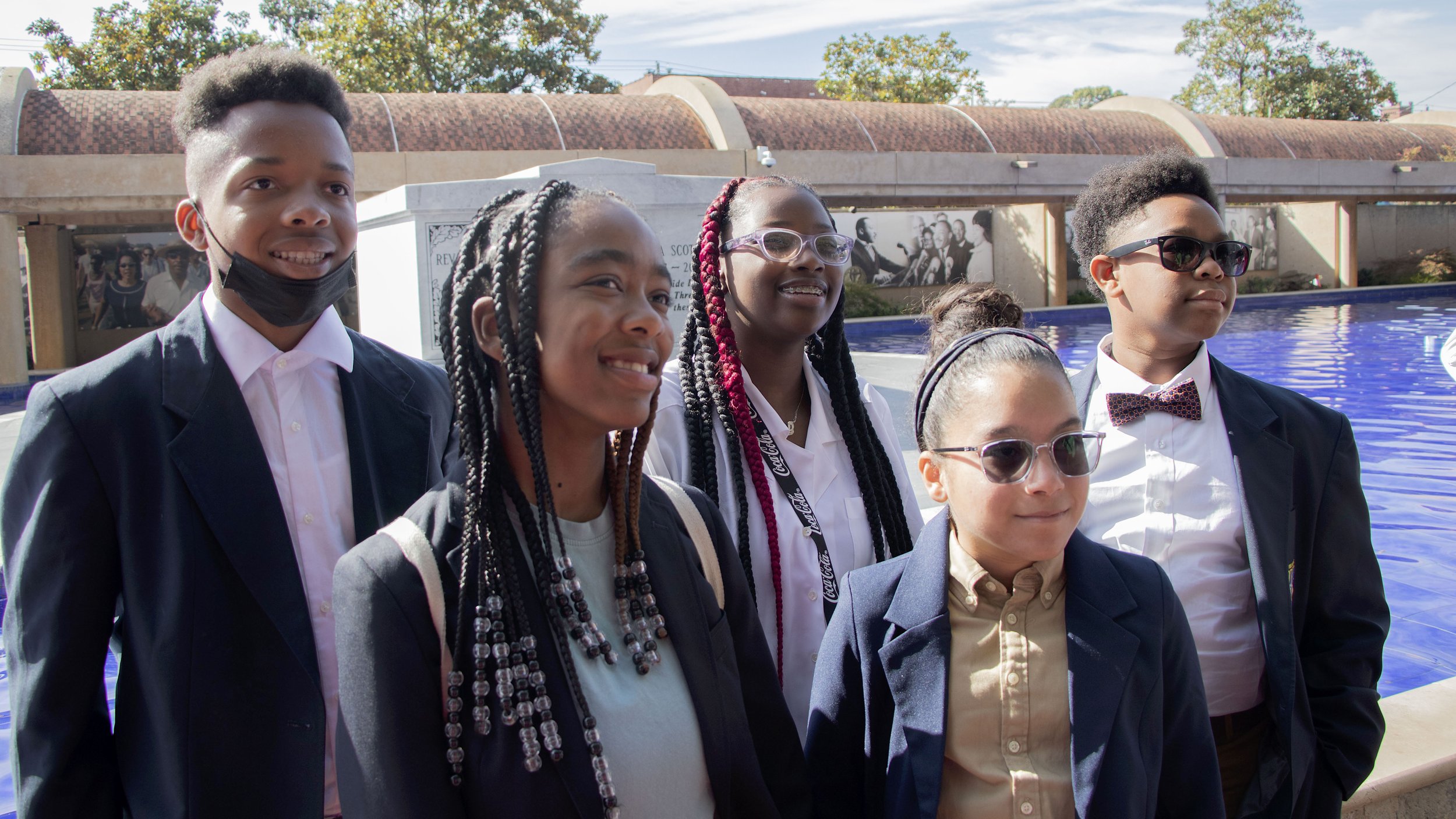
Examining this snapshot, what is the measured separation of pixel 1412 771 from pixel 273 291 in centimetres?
318

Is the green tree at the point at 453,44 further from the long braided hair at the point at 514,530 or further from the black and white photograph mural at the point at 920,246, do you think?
the long braided hair at the point at 514,530

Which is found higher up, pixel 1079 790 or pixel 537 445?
pixel 537 445

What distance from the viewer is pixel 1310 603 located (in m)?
2.25

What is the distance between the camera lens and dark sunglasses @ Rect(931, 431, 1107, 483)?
1.85 m

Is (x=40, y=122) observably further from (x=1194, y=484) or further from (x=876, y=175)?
(x=1194, y=484)

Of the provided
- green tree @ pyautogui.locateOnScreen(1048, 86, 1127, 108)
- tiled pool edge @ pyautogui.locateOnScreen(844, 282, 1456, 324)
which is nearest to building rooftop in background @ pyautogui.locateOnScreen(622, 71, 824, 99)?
green tree @ pyautogui.locateOnScreen(1048, 86, 1127, 108)

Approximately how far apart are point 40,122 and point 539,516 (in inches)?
669

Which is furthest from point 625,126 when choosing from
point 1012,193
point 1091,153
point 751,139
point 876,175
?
point 1091,153

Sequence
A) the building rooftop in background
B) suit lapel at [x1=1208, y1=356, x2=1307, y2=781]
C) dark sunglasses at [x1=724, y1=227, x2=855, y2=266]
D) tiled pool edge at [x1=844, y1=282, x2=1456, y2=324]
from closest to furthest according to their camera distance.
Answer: suit lapel at [x1=1208, y1=356, x2=1307, y2=781], dark sunglasses at [x1=724, y1=227, x2=855, y2=266], tiled pool edge at [x1=844, y1=282, x2=1456, y2=324], the building rooftop in background

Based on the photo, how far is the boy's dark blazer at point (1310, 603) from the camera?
2.16m

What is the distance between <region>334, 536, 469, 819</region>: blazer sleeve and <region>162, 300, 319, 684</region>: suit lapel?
0.39 m

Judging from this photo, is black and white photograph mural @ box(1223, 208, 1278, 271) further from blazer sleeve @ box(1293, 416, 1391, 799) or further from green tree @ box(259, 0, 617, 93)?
blazer sleeve @ box(1293, 416, 1391, 799)

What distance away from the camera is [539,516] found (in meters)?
1.60

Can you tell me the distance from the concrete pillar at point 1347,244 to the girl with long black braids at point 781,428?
2957cm
